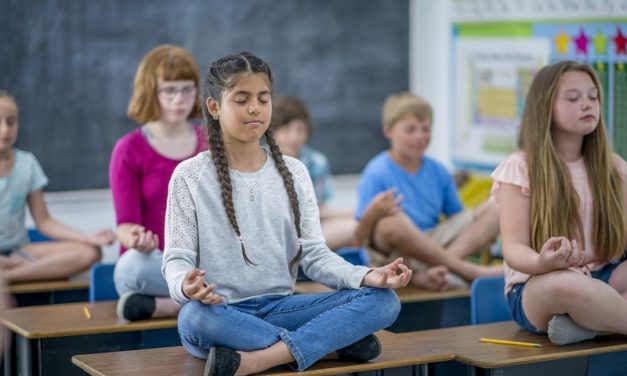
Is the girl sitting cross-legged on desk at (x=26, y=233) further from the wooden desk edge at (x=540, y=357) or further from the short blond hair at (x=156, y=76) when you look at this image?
the wooden desk edge at (x=540, y=357)

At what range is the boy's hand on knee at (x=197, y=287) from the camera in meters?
2.67

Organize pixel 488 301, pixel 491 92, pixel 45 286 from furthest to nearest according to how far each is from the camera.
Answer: pixel 491 92, pixel 45 286, pixel 488 301

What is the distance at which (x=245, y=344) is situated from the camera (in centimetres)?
280

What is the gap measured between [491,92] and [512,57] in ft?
0.81

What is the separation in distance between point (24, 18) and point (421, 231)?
2.14m

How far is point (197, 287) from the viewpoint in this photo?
268 cm

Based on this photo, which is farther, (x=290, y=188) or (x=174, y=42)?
(x=174, y=42)

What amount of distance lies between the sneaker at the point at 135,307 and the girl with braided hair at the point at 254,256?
0.64 meters

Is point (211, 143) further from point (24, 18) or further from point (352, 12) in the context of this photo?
point (352, 12)

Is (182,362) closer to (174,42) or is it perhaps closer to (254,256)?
(254,256)

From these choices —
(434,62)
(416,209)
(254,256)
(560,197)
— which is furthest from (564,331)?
(434,62)

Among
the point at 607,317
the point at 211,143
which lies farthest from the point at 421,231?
the point at 211,143

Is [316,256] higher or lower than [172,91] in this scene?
lower

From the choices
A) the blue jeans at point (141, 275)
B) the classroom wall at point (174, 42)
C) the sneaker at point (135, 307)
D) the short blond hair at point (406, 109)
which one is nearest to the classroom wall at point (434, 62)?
the classroom wall at point (174, 42)
